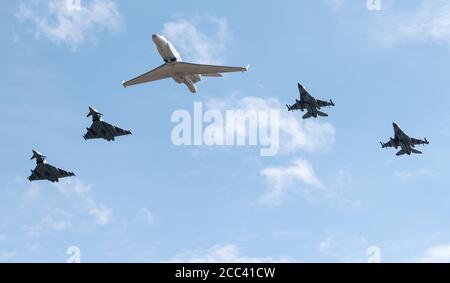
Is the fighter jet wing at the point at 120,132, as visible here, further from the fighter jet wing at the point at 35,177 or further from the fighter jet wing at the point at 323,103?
the fighter jet wing at the point at 323,103

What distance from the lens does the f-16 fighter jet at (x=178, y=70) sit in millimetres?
104312

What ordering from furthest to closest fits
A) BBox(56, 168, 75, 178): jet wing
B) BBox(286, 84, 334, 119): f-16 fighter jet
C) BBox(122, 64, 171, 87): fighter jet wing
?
BBox(286, 84, 334, 119): f-16 fighter jet
BBox(122, 64, 171, 87): fighter jet wing
BBox(56, 168, 75, 178): jet wing

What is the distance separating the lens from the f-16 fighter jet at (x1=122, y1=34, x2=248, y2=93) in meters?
104

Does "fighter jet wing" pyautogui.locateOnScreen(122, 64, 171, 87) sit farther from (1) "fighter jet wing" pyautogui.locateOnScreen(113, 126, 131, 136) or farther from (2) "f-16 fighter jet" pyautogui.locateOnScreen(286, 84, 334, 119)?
(2) "f-16 fighter jet" pyautogui.locateOnScreen(286, 84, 334, 119)

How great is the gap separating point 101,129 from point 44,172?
11982mm

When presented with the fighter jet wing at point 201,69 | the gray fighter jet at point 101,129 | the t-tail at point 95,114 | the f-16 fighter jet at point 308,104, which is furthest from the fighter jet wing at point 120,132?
the f-16 fighter jet at point 308,104

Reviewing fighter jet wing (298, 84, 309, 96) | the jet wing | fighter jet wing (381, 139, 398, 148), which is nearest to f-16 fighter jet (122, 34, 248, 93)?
fighter jet wing (298, 84, 309, 96)

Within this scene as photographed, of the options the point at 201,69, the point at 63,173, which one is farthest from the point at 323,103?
the point at 63,173

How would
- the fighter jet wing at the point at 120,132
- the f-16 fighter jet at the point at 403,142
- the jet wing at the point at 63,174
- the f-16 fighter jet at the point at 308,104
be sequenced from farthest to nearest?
the f-16 fighter jet at the point at 308,104, the f-16 fighter jet at the point at 403,142, the jet wing at the point at 63,174, the fighter jet wing at the point at 120,132

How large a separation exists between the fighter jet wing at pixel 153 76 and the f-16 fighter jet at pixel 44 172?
23692 millimetres

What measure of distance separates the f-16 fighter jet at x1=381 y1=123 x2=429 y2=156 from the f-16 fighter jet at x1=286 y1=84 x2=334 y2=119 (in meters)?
13.7

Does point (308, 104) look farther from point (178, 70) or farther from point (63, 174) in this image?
point (63, 174)
